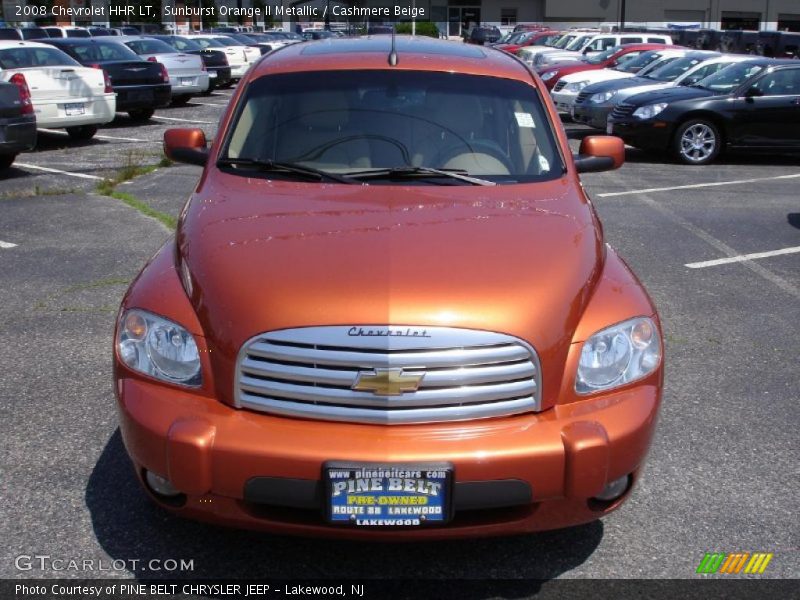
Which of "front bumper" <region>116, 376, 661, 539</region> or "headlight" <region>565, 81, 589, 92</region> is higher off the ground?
"headlight" <region>565, 81, 589, 92</region>

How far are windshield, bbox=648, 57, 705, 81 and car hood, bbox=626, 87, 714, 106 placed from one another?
2.13 m

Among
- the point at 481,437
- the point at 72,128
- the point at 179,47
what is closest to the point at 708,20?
the point at 179,47

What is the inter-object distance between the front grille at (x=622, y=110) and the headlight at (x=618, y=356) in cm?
1188

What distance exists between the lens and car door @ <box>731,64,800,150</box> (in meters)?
14.2

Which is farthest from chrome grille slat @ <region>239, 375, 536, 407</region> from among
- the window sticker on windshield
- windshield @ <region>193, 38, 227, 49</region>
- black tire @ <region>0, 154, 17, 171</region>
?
windshield @ <region>193, 38, 227, 49</region>

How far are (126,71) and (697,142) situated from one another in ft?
33.4

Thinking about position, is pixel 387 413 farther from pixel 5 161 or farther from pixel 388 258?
pixel 5 161

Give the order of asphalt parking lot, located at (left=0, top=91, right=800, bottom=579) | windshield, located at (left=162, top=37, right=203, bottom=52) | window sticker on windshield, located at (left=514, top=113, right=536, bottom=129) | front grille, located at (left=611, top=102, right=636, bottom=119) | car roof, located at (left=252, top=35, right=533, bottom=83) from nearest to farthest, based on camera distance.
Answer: asphalt parking lot, located at (left=0, top=91, right=800, bottom=579), window sticker on windshield, located at (left=514, top=113, right=536, bottom=129), car roof, located at (left=252, top=35, right=533, bottom=83), front grille, located at (left=611, top=102, right=636, bottom=119), windshield, located at (left=162, top=37, right=203, bottom=52)

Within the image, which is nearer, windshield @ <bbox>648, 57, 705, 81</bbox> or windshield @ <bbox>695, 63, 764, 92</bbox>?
windshield @ <bbox>695, 63, 764, 92</bbox>

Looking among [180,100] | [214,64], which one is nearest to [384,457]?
[180,100]

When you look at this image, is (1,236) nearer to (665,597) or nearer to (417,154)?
(417,154)

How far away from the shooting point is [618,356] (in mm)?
3344

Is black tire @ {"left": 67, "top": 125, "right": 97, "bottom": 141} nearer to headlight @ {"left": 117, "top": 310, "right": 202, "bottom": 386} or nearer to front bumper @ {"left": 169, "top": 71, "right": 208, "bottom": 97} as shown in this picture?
front bumper @ {"left": 169, "top": 71, "right": 208, "bottom": 97}

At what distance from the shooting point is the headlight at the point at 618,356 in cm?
328
